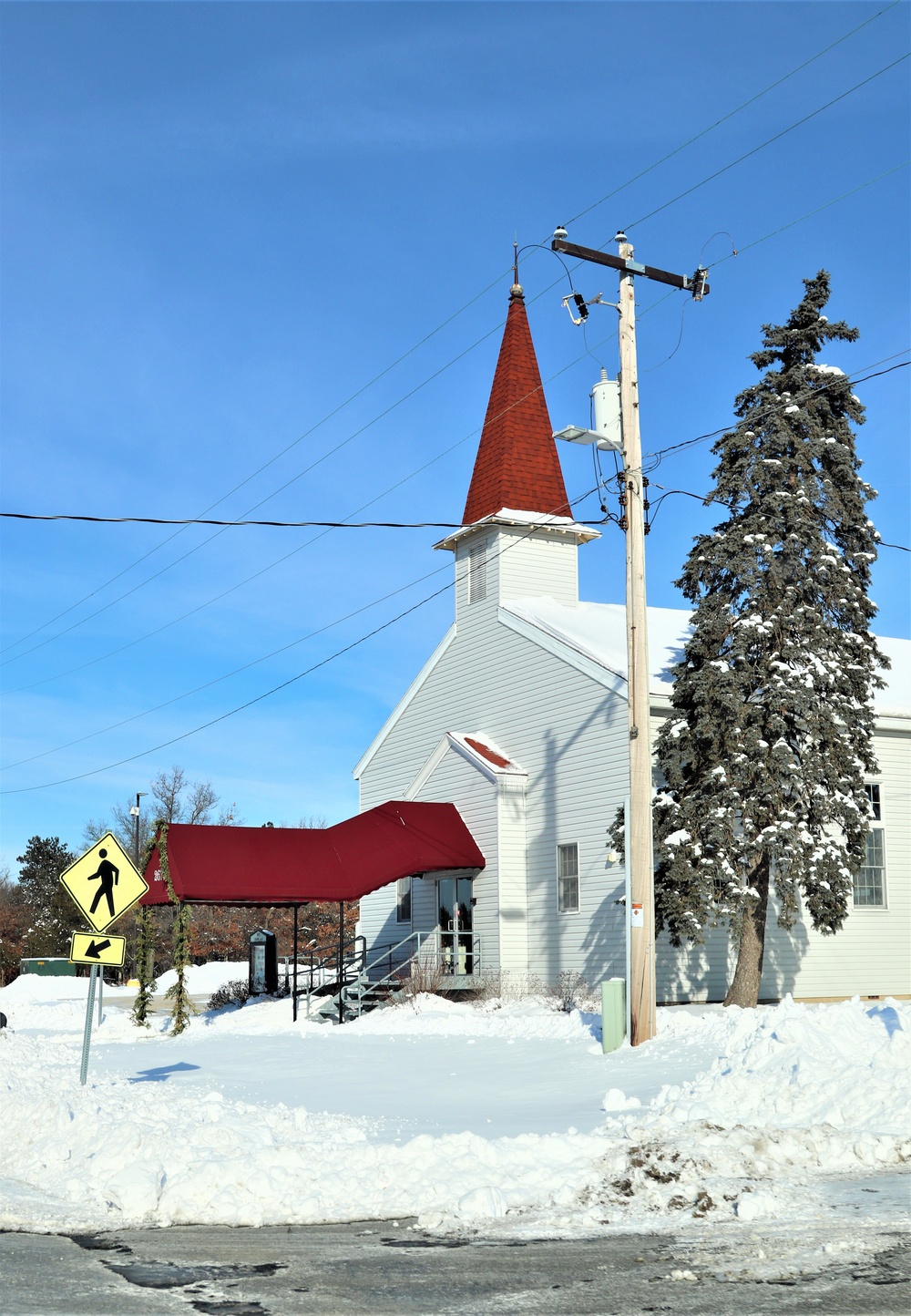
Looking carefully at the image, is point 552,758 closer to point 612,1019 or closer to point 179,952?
point 179,952

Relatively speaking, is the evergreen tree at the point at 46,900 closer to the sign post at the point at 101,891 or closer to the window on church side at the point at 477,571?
the window on church side at the point at 477,571

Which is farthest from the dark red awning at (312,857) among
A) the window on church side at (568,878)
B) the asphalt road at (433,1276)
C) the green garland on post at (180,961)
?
the asphalt road at (433,1276)

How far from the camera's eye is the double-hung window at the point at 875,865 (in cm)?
2697

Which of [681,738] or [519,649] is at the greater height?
[519,649]

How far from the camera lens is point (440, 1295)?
21.5 feet

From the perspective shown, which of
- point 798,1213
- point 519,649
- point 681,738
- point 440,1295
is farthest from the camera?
point 519,649

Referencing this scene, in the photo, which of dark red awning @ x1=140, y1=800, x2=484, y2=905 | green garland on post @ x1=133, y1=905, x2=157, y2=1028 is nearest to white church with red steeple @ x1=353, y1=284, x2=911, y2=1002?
dark red awning @ x1=140, y1=800, x2=484, y2=905

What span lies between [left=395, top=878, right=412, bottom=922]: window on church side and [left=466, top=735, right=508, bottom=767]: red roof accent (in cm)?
429

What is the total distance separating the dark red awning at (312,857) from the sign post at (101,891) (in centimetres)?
985

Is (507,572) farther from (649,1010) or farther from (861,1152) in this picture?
(861,1152)

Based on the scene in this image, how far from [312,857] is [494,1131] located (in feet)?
50.2

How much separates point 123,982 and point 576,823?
38356 millimetres

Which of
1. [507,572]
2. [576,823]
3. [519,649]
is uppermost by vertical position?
[507,572]

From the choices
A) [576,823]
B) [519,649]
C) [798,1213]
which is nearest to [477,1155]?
[798,1213]
